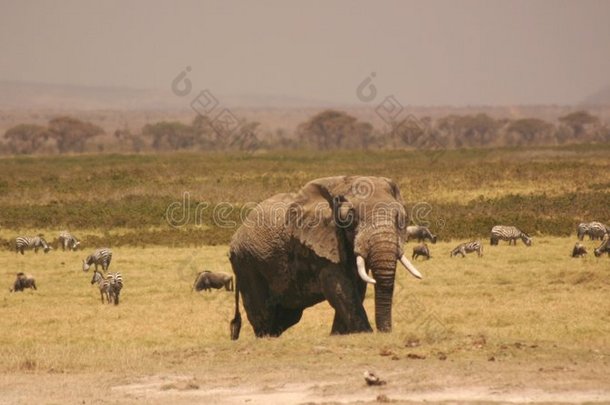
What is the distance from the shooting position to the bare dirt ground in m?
10.3

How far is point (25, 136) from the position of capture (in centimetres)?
12675

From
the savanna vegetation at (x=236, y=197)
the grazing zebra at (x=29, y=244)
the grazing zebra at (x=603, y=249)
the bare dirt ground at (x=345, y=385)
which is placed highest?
the bare dirt ground at (x=345, y=385)

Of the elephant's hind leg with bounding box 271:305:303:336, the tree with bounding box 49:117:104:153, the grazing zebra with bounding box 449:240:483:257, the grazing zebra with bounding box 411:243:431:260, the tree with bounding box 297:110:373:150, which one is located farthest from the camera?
the tree with bounding box 297:110:373:150

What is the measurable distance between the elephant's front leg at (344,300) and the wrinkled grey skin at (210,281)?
32.4 feet

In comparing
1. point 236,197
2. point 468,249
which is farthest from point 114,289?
point 236,197

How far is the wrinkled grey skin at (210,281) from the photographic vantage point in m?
23.6

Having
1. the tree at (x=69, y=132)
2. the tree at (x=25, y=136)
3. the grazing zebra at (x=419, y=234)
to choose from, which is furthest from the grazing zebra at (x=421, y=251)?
the tree at (x=25, y=136)

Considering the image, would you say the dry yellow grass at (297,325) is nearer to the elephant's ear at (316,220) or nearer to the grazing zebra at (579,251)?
the grazing zebra at (579,251)

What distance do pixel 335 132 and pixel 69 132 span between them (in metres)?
29.2

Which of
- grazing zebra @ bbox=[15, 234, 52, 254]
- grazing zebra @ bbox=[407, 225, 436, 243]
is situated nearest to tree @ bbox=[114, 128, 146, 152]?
grazing zebra @ bbox=[15, 234, 52, 254]

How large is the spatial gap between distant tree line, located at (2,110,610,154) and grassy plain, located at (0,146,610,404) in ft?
238

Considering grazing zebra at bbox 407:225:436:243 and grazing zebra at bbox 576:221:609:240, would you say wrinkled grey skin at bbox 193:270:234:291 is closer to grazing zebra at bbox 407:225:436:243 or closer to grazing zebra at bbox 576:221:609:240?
grazing zebra at bbox 407:225:436:243

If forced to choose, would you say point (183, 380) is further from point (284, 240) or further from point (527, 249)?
point (527, 249)

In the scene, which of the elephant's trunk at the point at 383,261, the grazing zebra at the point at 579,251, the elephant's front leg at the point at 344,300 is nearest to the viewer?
the elephant's trunk at the point at 383,261
